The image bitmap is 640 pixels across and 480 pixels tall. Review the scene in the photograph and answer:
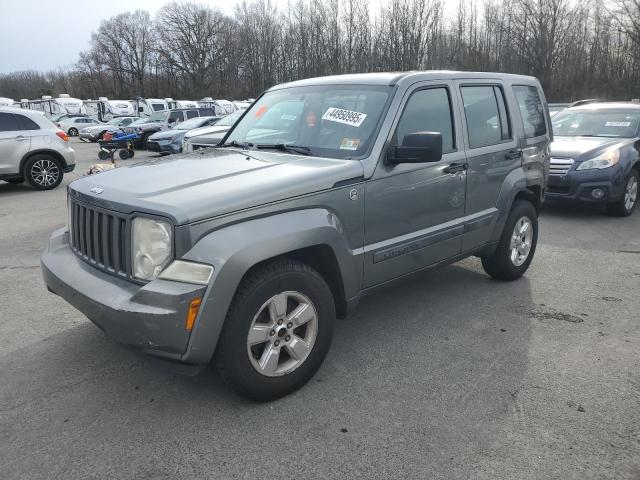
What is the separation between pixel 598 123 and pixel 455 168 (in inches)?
259

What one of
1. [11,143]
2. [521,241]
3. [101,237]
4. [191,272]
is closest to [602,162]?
[521,241]

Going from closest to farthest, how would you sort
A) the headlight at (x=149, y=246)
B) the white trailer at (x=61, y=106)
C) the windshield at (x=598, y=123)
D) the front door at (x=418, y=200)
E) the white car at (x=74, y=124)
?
the headlight at (x=149, y=246)
the front door at (x=418, y=200)
the windshield at (x=598, y=123)
the white car at (x=74, y=124)
the white trailer at (x=61, y=106)

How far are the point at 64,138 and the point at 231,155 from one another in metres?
9.63

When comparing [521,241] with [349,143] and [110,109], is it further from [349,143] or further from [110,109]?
[110,109]

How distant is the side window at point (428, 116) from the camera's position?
3.77 meters

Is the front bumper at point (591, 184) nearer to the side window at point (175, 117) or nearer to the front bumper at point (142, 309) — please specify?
the front bumper at point (142, 309)

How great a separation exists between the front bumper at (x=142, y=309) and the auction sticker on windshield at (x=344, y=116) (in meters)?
1.76

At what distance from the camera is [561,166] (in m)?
8.13

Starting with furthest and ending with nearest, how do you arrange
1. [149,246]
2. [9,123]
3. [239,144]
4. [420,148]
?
[9,123]
[239,144]
[420,148]
[149,246]

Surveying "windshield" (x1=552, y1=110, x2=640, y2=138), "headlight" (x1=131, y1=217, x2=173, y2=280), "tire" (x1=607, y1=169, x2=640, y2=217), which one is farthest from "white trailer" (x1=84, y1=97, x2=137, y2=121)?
"headlight" (x1=131, y1=217, x2=173, y2=280)

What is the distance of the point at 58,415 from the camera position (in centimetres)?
299

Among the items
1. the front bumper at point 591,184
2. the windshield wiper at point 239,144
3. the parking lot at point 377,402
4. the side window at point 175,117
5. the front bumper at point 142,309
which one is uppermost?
the side window at point 175,117

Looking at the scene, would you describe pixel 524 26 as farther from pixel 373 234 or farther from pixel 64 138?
pixel 373 234

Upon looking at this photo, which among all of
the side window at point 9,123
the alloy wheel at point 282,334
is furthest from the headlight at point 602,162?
the side window at point 9,123
